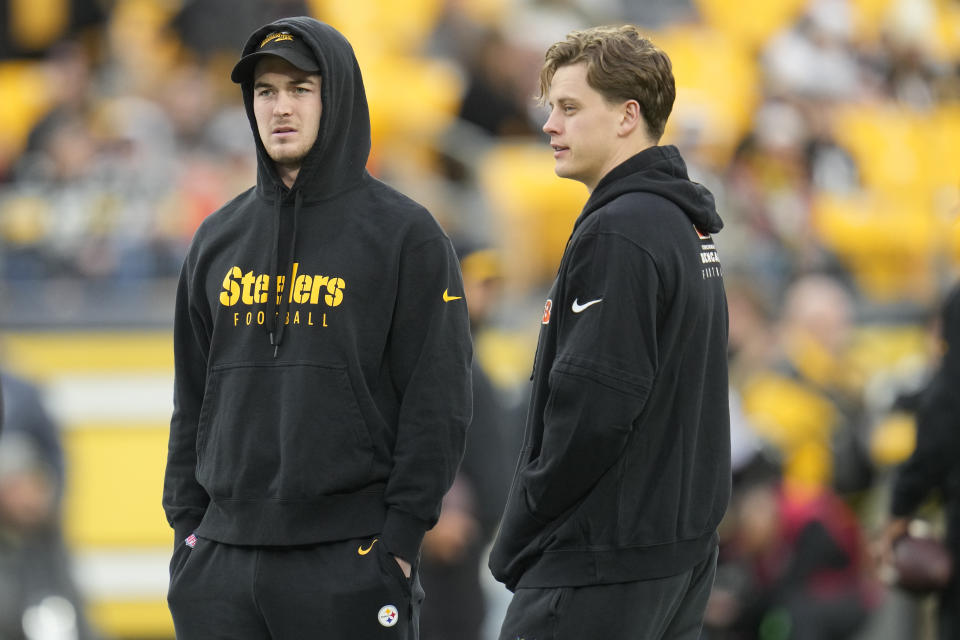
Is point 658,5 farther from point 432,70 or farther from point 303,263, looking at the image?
point 303,263

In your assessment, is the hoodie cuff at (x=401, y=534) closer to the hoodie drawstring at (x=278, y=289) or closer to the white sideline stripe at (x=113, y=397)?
the hoodie drawstring at (x=278, y=289)

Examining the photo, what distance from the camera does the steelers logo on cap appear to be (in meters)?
3.60

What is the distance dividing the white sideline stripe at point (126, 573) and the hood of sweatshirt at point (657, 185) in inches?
240

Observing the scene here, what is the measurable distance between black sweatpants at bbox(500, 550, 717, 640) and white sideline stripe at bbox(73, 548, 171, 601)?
593cm

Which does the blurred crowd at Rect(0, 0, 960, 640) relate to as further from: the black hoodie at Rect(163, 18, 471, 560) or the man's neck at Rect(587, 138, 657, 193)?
the man's neck at Rect(587, 138, 657, 193)

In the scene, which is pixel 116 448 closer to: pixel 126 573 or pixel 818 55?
pixel 126 573

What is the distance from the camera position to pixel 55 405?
9.16m

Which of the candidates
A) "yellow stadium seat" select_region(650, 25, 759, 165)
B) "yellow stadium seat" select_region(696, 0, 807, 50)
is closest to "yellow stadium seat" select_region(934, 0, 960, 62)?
"yellow stadium seat" select_region(650, 25, 759, 165)

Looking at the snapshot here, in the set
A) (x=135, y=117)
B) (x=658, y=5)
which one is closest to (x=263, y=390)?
(x=135, y=117)

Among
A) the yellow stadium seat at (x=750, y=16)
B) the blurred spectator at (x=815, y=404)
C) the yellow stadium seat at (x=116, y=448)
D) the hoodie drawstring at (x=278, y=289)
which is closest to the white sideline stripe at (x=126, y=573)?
the yellow stadium seat at (x=116, y=448)

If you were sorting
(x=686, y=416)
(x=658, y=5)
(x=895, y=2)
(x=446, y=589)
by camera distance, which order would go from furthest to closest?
1. (x=658, y=5)
2. (x=895, y=2)
3. (x=446, y=589)
4. (x=686, y=416)

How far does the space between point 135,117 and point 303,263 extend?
25.3 ft

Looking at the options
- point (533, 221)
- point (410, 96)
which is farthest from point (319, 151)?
point (410, 96)

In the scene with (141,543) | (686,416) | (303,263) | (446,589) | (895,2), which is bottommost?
(141,543)
